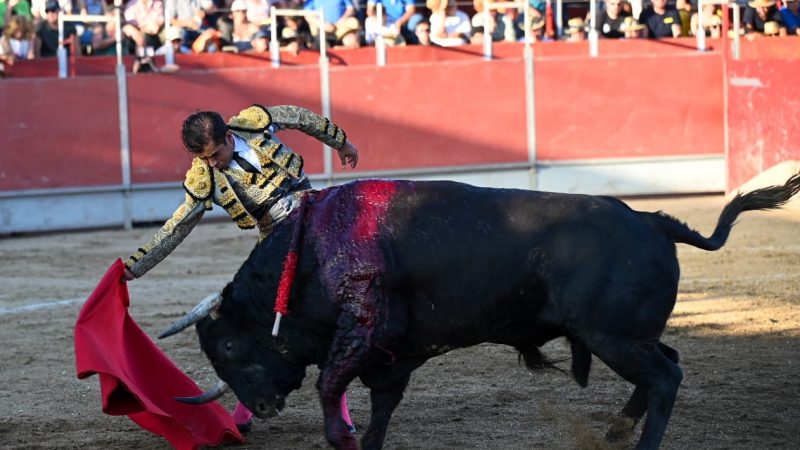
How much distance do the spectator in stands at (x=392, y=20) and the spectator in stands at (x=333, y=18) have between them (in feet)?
0.65

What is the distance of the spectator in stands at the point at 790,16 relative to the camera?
12203 millimetres

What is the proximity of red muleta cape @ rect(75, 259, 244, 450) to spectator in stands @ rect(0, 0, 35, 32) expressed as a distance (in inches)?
299

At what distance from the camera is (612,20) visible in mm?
12578

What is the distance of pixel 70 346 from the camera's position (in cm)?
639

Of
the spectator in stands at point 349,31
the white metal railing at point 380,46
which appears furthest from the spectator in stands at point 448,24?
the spectator in stands at point 349,31

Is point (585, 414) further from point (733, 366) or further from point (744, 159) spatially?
point (744, 159)

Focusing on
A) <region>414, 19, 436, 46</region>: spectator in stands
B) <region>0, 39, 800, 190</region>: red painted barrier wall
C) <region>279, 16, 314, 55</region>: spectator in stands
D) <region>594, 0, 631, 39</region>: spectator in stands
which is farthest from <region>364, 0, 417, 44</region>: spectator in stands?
<region>594, 0, 631, 39</region>: spectator in stands

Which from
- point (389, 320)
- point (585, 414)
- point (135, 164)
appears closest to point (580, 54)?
point (135, 164)

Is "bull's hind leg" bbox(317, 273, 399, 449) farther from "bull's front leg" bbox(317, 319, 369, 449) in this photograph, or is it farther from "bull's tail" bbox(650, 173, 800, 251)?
"bull's tail" bbox(650, 173, 800, 251)

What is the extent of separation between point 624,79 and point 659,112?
0.48 m

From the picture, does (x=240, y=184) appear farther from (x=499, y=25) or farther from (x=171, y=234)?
(x=499, y=25)

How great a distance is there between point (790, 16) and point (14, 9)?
765 centimetres

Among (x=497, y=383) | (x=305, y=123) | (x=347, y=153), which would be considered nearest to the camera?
(x=305, y=123)

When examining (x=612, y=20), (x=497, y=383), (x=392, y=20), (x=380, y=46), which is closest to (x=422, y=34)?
(x=392, y=20)
